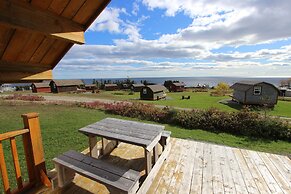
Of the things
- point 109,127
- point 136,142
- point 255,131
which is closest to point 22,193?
point 109,127

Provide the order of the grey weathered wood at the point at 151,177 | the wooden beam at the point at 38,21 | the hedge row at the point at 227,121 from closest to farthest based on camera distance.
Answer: the wooden beam at the point at 38,21, the grey weathered wood at the point at 151,177, the hedge row at the point at 227,121

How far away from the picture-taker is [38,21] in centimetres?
171

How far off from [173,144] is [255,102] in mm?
19846

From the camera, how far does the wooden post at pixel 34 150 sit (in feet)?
10.8

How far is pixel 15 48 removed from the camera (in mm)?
2232

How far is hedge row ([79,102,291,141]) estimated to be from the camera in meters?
8.93

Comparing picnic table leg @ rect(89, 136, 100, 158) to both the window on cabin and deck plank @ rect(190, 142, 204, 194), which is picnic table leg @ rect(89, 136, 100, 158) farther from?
the window on cabin

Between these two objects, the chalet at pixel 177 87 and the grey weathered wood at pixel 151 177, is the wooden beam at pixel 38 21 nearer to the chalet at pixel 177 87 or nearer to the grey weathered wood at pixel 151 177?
the grey weathered wood at pixel 151 177

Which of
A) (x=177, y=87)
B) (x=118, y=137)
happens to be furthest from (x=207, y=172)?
(x=177, y=87)

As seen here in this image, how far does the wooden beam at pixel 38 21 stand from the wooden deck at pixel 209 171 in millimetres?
3096

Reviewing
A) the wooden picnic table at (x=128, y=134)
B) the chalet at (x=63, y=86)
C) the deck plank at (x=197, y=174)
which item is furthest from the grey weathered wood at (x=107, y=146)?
the chalet at (x=63, y=86)

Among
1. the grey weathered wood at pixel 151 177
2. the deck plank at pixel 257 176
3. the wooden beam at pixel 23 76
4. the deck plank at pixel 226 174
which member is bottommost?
the deck plank at pixel 257 176

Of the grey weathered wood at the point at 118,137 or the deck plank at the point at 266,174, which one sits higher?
the grey weathered wood at the point at 118,137

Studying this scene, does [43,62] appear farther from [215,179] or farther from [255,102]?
[255,102]
